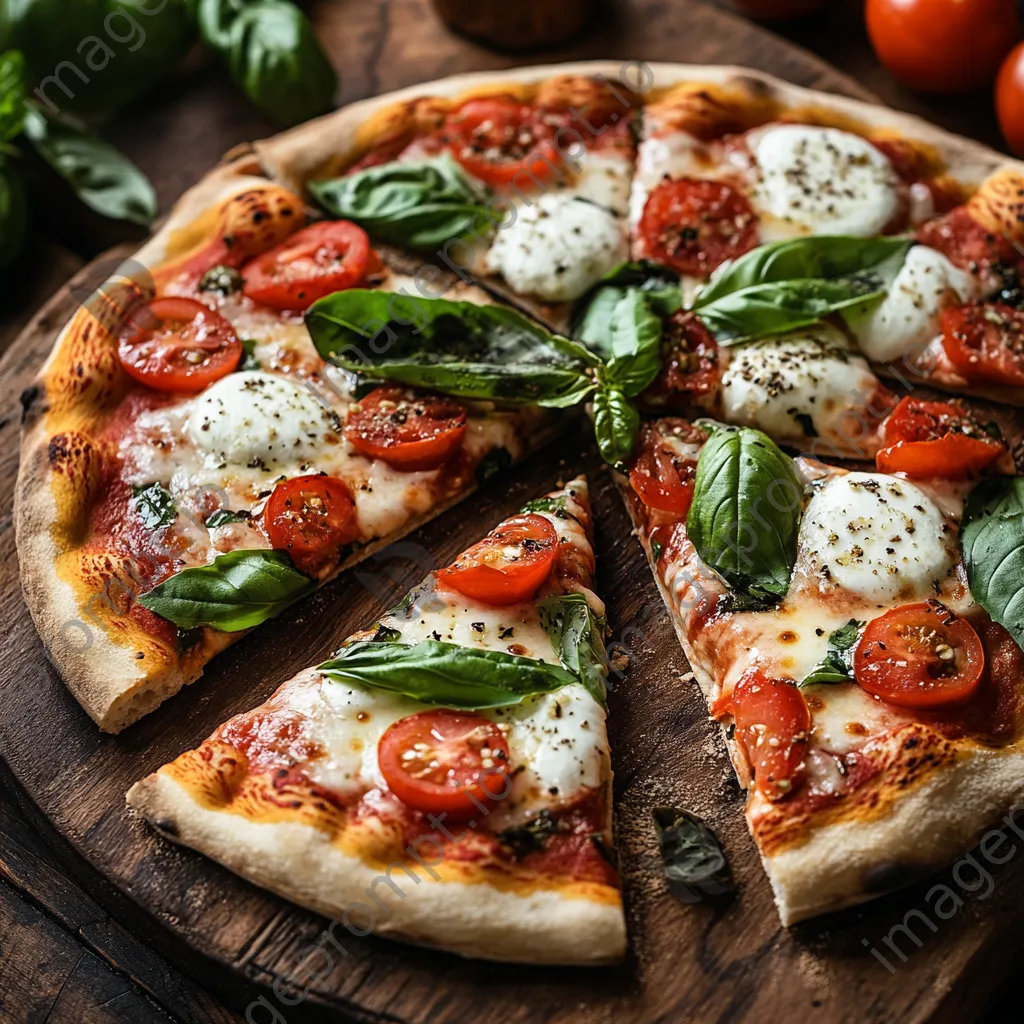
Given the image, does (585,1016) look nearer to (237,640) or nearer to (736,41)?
(237,640)

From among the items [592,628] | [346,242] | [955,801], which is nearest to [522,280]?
[346,242]

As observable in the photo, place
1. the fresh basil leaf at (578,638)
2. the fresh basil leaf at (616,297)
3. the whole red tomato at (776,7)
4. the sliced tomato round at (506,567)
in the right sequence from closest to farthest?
the fresh basil leaf at (578,638)
the sliced tomato round at (506,567)
the fresh basil leaf at (616,297)
the whole red tomato at (776,7)

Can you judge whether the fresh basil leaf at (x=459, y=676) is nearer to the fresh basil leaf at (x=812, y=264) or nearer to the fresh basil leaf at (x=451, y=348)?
the fresh basil leaf at (x=451, y=348)

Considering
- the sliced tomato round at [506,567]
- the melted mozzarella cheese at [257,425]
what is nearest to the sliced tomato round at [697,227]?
the sliced tomato round at [506,567]

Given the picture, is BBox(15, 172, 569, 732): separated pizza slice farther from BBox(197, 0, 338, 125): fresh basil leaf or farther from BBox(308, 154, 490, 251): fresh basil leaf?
BBox(197, 0, 338, 125): fresh basil leaf

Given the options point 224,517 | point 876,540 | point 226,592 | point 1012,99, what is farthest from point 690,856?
point 1012,99

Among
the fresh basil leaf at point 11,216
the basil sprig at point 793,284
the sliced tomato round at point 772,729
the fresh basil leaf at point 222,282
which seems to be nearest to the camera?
the sliced tomato round at point 772,729

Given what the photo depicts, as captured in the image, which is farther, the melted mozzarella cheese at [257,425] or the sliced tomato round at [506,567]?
the melted mozzarella cheese at [257,425]

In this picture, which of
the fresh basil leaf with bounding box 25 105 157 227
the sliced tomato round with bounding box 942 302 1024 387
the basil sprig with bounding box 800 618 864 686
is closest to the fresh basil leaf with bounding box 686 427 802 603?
the basil sprig with bounding box 800 618 864 686
